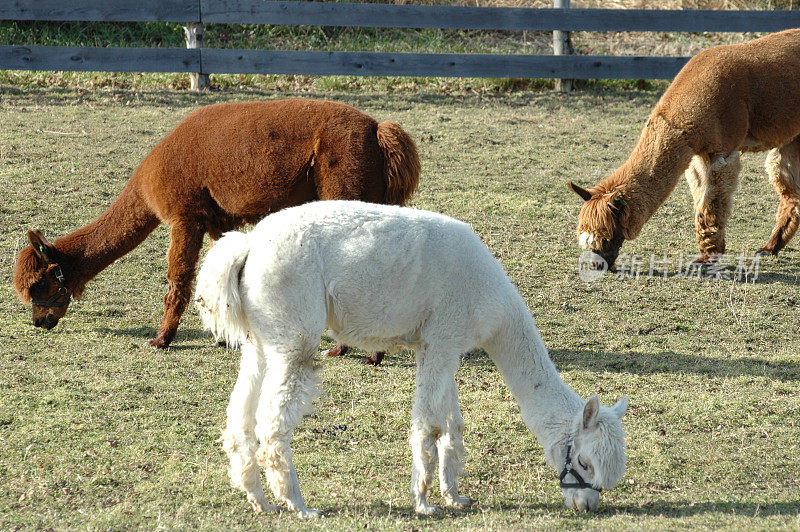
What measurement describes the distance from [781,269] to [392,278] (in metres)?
5.59

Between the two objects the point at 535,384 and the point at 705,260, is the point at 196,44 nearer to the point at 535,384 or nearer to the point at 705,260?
the point at 705,260

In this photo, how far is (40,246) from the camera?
6.60 m

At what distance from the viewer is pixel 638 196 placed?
315 inches

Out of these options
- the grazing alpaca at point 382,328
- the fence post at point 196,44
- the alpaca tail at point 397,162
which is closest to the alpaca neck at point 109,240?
the alpaca tail at point 397,162

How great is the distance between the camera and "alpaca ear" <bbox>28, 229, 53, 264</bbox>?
6578 mm

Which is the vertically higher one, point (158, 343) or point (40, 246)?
point (40, 246)

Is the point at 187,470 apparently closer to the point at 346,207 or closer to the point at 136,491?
the point at 136,491

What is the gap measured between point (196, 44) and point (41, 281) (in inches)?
290

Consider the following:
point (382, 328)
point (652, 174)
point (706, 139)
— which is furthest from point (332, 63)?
point (382, 328)

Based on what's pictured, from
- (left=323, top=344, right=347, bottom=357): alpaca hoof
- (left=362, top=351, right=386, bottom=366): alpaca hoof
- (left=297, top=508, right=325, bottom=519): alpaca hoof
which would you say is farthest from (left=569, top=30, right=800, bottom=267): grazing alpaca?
(left=297, top=508, right=325, bottom=519): alpaca hoof

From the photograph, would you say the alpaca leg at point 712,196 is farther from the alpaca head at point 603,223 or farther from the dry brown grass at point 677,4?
the dry brown grass at point 677,4

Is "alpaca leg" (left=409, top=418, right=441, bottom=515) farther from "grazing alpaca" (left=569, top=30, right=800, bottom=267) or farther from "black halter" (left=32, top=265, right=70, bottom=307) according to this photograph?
"grazing alpaca" (left=569, top=30, right=800, bottom=267)

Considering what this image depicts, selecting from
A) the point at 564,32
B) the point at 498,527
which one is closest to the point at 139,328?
the point at 498,527

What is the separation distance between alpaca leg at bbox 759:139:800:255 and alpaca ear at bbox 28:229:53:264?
22.2 ft
